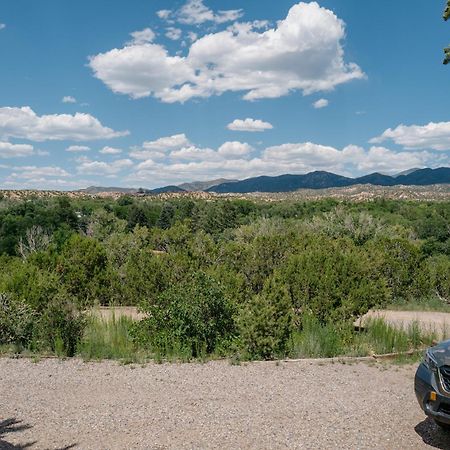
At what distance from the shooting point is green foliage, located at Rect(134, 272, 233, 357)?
9148 millimetres

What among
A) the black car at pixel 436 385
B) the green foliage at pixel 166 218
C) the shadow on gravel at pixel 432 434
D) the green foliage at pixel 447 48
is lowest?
the green foliage at pixel 166 218

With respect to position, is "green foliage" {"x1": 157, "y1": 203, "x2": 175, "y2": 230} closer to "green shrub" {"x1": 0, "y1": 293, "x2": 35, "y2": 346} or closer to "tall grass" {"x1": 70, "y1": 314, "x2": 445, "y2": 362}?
"green shrub" {"x1": 0, "y1": 293, "x2": 35, "y2": 346}

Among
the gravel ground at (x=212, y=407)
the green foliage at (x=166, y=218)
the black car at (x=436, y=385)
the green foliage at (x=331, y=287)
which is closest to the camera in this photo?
the black car at (x=436, y=385)

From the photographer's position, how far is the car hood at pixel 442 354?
5074mm

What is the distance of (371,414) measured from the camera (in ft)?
19.4

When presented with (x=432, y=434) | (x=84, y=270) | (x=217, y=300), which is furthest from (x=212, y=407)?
(x=84, y=270)

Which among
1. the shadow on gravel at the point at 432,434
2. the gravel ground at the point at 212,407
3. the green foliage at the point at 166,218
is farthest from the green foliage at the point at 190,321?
the green foliage at the point at 166,218

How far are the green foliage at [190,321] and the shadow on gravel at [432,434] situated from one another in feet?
13.4

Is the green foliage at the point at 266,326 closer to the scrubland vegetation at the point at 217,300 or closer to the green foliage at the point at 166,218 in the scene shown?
the scrubland vegetation at the point at 217,300

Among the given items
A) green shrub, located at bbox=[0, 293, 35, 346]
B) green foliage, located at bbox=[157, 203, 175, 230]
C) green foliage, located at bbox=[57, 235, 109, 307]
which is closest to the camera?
green shrub, located at bbox=[0, 293, 35, 346]

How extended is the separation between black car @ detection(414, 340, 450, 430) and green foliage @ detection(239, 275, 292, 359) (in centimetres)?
373

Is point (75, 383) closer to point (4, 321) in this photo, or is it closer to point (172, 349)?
point (172, 349)

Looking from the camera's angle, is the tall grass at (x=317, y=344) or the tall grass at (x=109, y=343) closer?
the tall grass at (x=109, y=343)

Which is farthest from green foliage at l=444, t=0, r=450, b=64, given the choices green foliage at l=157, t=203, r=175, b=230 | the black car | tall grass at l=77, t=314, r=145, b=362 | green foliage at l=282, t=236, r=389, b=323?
green foliage at l=157, t=203, r=175, b=230
